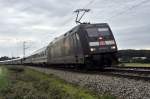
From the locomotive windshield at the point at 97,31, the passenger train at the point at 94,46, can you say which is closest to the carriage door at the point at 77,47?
the passenger train at the point at 94,46

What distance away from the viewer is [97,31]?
2509cm

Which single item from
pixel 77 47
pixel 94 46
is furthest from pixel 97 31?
pixel 77 47

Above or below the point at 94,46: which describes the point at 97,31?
above

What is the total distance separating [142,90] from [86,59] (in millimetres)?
11539

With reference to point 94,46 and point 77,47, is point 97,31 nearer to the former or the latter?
point 94,46

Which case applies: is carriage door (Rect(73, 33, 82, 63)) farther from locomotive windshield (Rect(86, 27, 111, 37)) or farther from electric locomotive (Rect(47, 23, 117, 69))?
locomotive windshield (Rect(86, 27, 111, 37))

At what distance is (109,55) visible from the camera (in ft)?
79.5

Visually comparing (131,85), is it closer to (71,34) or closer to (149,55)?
(71,34)

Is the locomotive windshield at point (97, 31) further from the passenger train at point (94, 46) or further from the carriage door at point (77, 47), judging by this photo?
the carriage door at point (77, 47)

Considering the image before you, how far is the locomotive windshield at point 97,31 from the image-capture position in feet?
81.7

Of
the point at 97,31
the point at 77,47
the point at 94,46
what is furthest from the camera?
the point at 77,47

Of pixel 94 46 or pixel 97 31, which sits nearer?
pixel 94 46

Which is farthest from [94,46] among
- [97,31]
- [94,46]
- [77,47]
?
[77,47]

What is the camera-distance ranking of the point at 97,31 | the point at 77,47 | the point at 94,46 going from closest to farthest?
the point at 94,46 → the point at 97,31 → the point at 77,47
